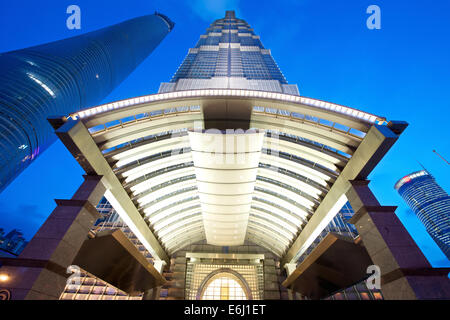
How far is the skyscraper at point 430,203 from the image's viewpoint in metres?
146

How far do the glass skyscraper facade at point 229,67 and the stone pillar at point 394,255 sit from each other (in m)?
55.4

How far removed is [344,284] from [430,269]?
8.09 metres

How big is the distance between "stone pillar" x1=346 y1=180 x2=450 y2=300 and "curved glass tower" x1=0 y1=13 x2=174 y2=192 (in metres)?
40.0

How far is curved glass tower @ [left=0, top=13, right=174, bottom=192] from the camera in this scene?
29.2 metres

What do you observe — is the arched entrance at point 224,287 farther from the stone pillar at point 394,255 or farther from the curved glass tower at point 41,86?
the curved glass tower at point 41,86

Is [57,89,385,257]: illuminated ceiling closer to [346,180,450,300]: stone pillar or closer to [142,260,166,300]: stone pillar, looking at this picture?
[142,260,166,300]: stone pillar

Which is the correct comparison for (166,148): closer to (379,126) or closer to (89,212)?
(89,212)

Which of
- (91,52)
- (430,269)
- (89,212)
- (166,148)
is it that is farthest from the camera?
(91,52)

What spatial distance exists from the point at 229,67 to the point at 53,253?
72.0 m

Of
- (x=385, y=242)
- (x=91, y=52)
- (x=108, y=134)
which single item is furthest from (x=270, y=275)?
(x=91, y=52)

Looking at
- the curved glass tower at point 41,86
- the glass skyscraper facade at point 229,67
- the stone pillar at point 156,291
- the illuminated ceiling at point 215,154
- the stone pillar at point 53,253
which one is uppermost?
the glass skyscraper facade at point 229,67

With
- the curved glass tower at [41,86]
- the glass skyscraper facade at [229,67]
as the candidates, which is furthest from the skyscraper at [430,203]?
the curved glass tower at [41,86]

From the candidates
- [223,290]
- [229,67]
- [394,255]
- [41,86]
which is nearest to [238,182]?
[394,255]

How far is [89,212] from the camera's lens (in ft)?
31.8
